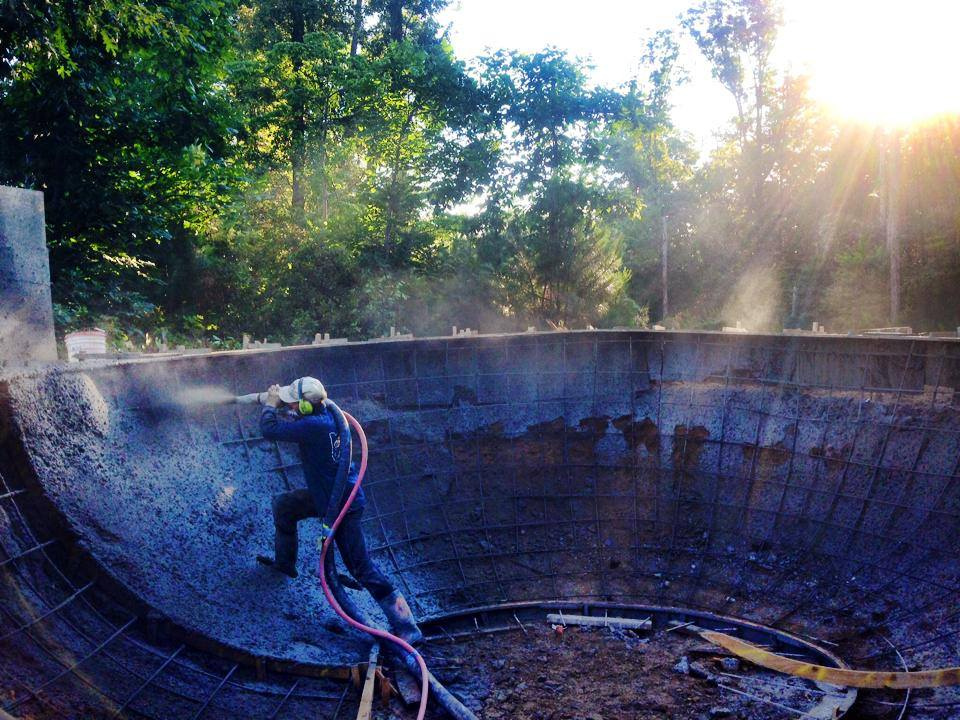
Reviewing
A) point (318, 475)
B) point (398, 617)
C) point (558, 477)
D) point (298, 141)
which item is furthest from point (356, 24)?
point (398, 617)

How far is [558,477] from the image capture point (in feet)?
27.4

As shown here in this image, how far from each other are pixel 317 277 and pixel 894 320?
14.1 m

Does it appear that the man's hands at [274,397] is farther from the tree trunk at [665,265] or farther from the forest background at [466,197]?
the tree trunk at [665,265]

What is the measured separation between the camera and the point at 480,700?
5.23m

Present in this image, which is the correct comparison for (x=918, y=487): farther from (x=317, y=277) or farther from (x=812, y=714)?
(x=317, y=277)

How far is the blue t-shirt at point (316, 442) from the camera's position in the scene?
5312 millimetres

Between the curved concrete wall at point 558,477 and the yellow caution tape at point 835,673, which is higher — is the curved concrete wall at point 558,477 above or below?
above

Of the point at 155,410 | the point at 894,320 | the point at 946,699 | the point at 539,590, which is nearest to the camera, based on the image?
the point at 946,699

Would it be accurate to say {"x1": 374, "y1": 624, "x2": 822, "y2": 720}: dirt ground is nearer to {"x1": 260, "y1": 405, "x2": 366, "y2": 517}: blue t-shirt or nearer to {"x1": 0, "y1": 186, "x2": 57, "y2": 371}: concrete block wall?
{"x1": 260, "y1": 405, "x2": 366, "y2": 517}: blue t-shirt

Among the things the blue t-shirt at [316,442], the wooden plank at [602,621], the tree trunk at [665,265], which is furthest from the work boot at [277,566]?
the tree trunk at [665,265]

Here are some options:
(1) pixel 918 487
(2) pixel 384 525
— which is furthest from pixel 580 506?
(1) pixel 918 487

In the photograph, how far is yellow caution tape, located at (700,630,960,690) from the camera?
4.52 meters

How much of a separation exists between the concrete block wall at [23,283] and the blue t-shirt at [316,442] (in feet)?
5.55

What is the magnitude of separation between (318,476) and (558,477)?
3.53 metres
